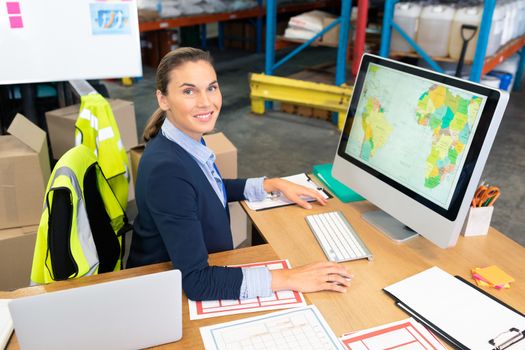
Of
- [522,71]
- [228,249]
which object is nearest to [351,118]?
[228,249]

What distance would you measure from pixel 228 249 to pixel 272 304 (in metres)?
0.34

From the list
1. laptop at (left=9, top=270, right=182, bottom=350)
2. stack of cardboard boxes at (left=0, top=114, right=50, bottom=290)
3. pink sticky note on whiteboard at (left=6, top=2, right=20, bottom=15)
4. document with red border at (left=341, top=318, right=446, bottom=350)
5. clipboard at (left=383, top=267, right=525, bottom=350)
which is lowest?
stack of cardboard boxes at (left=0, top=114, right=50, bottom=290)

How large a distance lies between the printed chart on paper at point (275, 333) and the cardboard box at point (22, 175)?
5.16ft

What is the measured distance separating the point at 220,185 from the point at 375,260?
1.78 feet

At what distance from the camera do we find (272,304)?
1.13 m

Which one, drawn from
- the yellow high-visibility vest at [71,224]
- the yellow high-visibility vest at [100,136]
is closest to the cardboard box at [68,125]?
the yellow high-visibility vest at [100,136]

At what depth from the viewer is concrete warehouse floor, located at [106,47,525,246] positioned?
10.9ft

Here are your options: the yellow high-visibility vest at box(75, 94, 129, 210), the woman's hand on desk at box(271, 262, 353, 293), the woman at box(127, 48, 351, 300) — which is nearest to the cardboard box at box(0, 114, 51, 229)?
the yellow high-visibility vest at box(75, 94, 129, 210)

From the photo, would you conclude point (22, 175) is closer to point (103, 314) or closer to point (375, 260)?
point (103, 314)

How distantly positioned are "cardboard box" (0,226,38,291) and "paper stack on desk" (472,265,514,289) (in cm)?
201

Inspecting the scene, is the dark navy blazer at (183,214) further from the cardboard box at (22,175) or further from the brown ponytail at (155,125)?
the cardboard box at (22,175)

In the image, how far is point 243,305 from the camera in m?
1.13

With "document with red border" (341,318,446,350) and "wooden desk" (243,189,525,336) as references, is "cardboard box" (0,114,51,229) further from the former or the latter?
"document with red border" (341,318,446,350)

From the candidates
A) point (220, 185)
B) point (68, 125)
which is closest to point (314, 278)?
point (220, 185)
